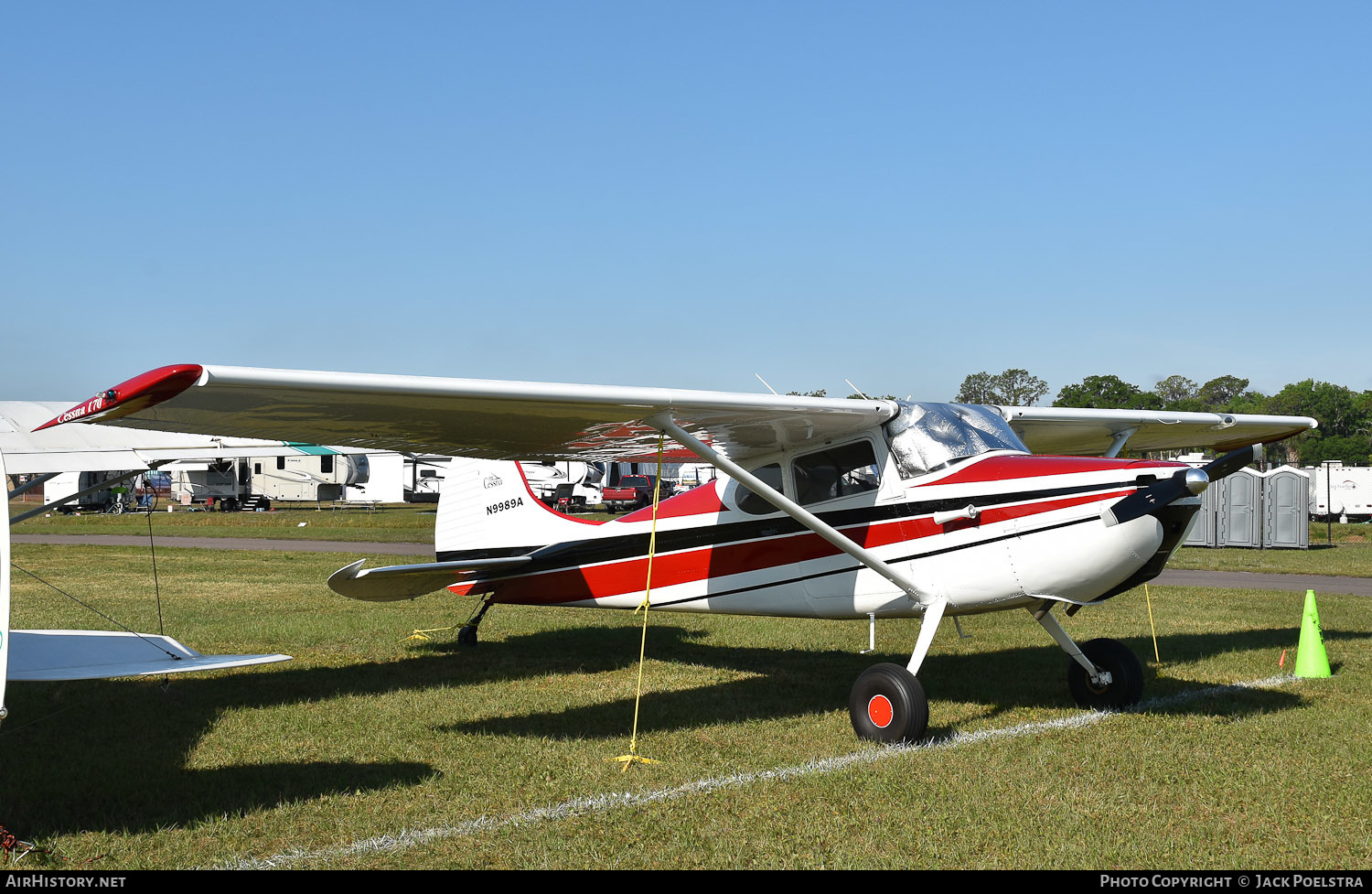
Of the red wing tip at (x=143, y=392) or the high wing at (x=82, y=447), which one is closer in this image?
the red wing tip at (x=143, y=392)

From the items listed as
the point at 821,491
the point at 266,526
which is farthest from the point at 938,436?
the point at 266,526

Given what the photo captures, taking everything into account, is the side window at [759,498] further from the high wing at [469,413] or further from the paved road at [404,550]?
the paved road at [404,550]

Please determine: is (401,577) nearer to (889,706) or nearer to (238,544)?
(889,706)

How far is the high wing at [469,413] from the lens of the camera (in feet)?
16.5

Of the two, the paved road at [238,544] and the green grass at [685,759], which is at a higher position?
the green grass at [685,759]

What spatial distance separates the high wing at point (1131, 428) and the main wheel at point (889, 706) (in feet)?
8.84

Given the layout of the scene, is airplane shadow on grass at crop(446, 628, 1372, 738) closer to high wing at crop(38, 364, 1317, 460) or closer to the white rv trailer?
high wing at crop(38, 364, 1317, 460)

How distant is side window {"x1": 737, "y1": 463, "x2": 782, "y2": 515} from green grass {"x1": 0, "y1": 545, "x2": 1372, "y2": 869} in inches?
59.2

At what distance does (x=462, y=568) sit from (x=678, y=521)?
2.25m

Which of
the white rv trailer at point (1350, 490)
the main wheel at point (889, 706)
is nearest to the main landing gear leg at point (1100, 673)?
the main wheel at point (889, 706)

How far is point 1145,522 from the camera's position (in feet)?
19.5
